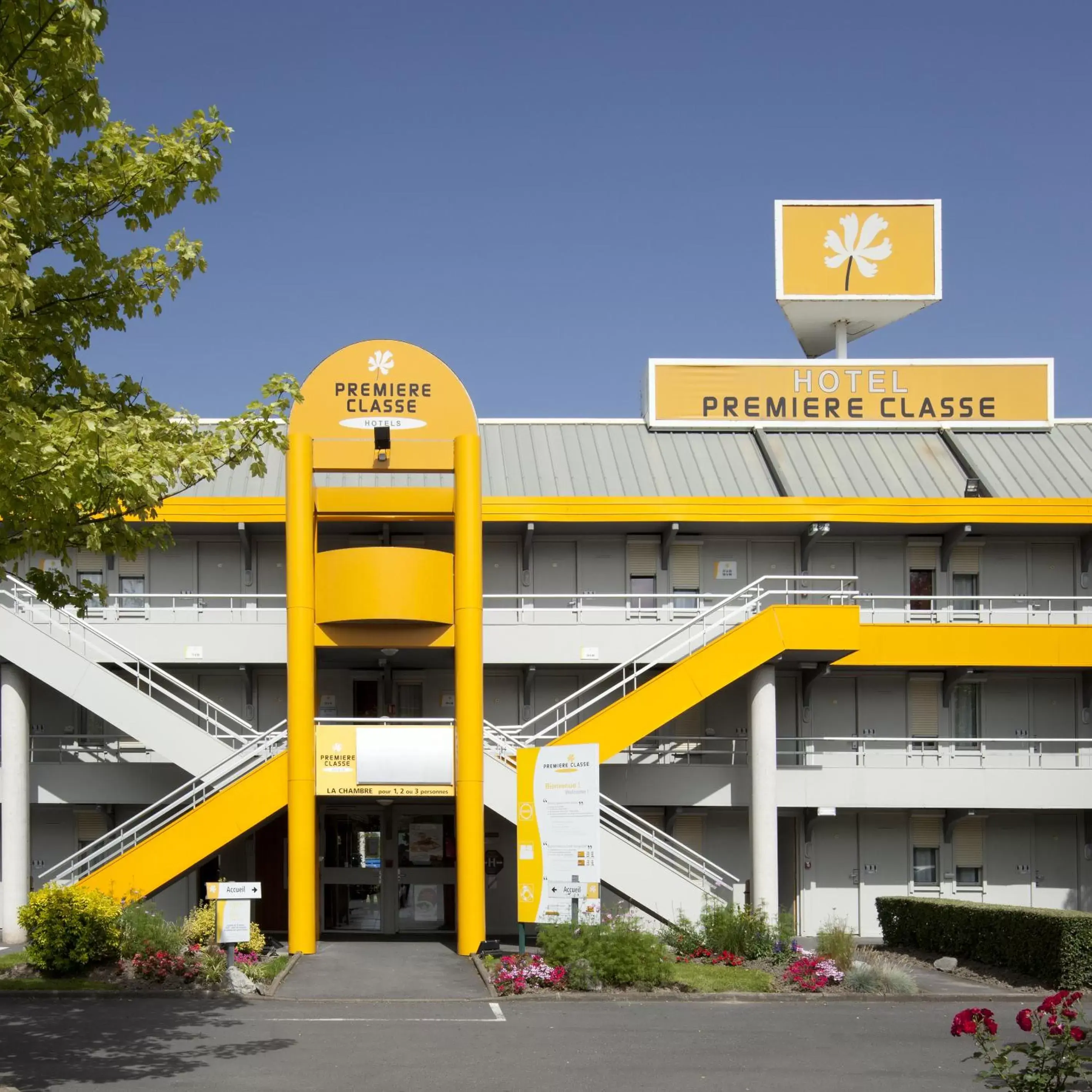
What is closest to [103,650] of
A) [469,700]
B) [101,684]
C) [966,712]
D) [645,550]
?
[101,684]

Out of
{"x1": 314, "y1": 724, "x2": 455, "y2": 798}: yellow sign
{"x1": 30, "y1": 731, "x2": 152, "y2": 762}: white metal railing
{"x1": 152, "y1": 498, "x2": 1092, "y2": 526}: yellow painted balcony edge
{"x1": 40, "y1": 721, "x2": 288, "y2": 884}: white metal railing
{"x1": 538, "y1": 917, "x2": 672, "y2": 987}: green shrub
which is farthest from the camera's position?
{"x1": 30, "y1": 731, "x2": 152, "y2": 762}: white metal railing

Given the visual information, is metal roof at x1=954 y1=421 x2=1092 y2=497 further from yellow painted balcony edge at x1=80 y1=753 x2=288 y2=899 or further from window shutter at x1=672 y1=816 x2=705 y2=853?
yellow painted balcony edge at x1=80 y1=753 x2=288 y2=899

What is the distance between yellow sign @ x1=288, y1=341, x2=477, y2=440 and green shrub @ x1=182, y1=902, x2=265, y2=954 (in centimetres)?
855

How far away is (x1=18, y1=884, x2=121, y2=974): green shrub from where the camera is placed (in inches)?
856

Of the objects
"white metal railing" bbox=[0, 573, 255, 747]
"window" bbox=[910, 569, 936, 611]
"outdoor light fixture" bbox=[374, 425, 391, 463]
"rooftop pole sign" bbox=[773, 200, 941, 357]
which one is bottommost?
"white metal railing" bbox=[0, 573, 255, 747]

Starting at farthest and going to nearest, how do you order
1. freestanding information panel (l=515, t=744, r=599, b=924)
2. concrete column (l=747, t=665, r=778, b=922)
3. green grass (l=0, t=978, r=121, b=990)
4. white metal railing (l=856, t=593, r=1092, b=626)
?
white metal railing (l=856, t=593, r=1092, b=626), concrete column (l=747, t=665, r=778, b=922), freestanding information panel (l=515, t=744, r=599, b=924), green grass (l=0, t=978, r=121, b=990)

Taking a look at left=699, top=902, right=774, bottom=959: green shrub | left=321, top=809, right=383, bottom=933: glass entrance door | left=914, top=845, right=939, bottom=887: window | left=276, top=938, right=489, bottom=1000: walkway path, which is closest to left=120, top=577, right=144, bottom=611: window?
left=321, top=809, right=383, bottom=933: glass entrance door

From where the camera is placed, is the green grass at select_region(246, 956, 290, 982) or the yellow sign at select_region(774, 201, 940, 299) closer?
the green grass at select_region(246, 956, 290, 982)

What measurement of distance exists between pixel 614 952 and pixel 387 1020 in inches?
153

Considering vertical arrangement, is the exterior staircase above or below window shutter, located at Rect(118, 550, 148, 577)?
below

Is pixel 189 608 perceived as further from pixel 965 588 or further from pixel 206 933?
pixel 965 588

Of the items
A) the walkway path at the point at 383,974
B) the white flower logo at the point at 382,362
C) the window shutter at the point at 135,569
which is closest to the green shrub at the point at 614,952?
the walkway path at the point at 383,974

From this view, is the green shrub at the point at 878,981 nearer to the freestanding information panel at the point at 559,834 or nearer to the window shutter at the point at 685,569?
the freestanding information panel at the point at 559,834

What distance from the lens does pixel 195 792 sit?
26156 mm
